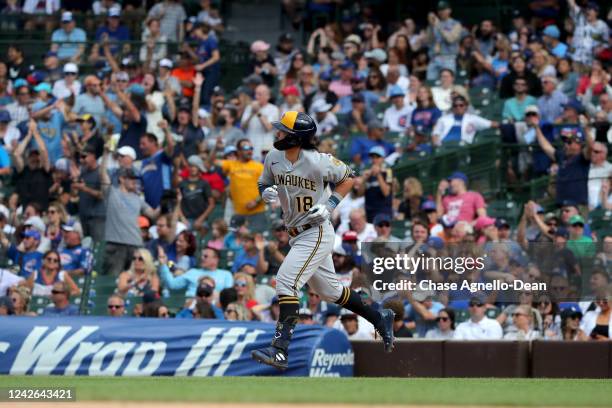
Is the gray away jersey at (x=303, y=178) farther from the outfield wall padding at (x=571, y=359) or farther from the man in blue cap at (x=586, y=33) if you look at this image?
the man in blue cap at (x=586, y=33)

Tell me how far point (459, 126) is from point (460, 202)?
2.25m

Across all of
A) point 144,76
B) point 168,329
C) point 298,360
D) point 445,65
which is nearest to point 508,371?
point 298,360

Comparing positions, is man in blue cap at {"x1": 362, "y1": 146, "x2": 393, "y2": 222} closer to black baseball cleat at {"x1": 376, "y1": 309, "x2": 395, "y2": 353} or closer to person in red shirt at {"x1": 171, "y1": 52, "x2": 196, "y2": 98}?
person in red shirt at {"x1": 171, "y1": 52, "x2": 196, "y2": 98}

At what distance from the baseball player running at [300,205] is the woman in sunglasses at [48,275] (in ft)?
19.5

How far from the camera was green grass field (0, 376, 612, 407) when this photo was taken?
852 centimetres

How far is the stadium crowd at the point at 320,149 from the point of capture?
13727 millimetres

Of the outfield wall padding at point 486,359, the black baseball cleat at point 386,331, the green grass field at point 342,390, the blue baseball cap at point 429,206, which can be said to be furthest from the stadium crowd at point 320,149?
the green grass field at point 342,390

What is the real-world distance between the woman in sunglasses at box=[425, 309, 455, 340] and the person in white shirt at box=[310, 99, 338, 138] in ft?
18.6

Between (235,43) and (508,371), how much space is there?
37.5 feet

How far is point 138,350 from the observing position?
1279 centimetres

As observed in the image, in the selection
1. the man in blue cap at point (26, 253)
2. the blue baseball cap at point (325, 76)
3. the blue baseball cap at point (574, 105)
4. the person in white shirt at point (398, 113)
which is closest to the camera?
the man in blue cap at point (26, 253)

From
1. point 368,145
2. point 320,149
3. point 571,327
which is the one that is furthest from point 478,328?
point 368,145

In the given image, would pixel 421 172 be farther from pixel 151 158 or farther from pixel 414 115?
pixel 151 158

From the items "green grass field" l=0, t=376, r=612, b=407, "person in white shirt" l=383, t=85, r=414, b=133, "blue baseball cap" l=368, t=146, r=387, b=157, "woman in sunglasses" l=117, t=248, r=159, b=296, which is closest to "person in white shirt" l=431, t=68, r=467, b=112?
"person in white shirt" l=383, t=85, r=414, b=133
